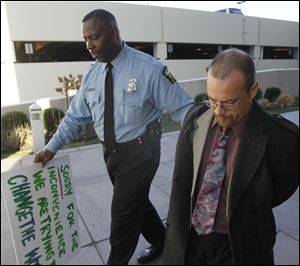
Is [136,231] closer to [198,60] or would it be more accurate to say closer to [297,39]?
[198,60]

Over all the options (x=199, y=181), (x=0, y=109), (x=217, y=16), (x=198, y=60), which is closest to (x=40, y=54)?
(x=0, y=109)

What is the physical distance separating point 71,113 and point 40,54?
10871 millimetres

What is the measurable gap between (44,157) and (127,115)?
0.60 metres

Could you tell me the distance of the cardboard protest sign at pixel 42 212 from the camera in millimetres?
1802

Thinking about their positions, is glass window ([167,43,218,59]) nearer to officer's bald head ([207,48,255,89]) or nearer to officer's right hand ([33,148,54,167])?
officer's right hand ([33,148,54,167])

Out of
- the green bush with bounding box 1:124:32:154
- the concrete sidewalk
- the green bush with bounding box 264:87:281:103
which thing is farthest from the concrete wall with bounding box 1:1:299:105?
the concrete sidewalk

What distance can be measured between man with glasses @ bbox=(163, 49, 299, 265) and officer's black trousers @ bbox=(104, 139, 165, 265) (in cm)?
59

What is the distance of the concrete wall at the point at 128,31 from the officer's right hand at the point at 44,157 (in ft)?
33.7

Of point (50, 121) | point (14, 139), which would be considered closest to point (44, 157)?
point (14, 139)

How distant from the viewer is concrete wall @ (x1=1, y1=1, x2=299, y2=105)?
1140 cm

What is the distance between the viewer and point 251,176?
1.23m

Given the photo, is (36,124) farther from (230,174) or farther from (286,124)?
(286,124)

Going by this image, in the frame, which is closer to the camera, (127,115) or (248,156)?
(248,156)

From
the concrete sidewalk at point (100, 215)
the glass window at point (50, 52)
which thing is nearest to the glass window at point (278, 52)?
the glass window at point (50, 52)
